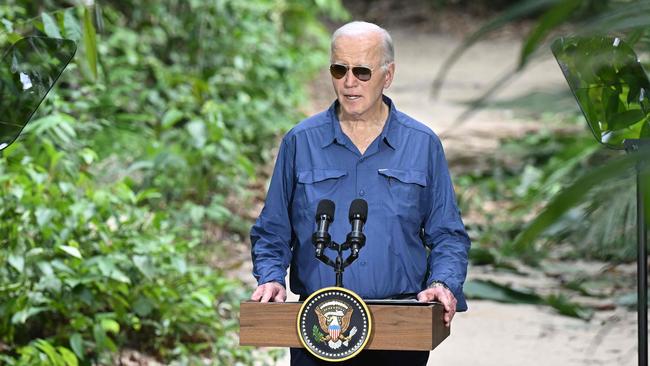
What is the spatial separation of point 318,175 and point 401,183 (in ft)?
0.67

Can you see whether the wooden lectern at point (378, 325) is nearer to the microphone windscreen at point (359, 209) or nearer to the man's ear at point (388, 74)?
the microphone windscreen at point (359, 209)

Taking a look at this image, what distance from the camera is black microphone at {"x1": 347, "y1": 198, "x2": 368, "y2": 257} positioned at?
2768 millimetres

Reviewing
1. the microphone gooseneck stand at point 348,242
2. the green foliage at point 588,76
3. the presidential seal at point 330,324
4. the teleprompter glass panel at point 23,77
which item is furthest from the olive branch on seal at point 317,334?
the green foliage at point 588,76

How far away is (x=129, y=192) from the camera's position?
20.5 ft

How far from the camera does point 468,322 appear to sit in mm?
7426

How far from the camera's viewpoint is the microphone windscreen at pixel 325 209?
288 cm

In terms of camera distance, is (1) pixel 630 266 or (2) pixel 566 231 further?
(1) pixel 630 266

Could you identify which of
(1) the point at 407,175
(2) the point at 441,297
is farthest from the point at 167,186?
(2) the point at 441,297

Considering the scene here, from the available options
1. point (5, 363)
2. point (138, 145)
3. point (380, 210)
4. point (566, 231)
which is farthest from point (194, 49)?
point (566, 231)

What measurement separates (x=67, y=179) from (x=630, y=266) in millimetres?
4254

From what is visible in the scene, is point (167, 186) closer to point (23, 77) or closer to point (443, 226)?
point (443, 226)

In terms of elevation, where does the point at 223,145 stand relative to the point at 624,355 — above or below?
above

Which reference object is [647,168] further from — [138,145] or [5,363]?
[138,145]

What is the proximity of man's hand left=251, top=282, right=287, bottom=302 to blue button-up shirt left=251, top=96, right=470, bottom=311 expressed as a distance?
0.06m
